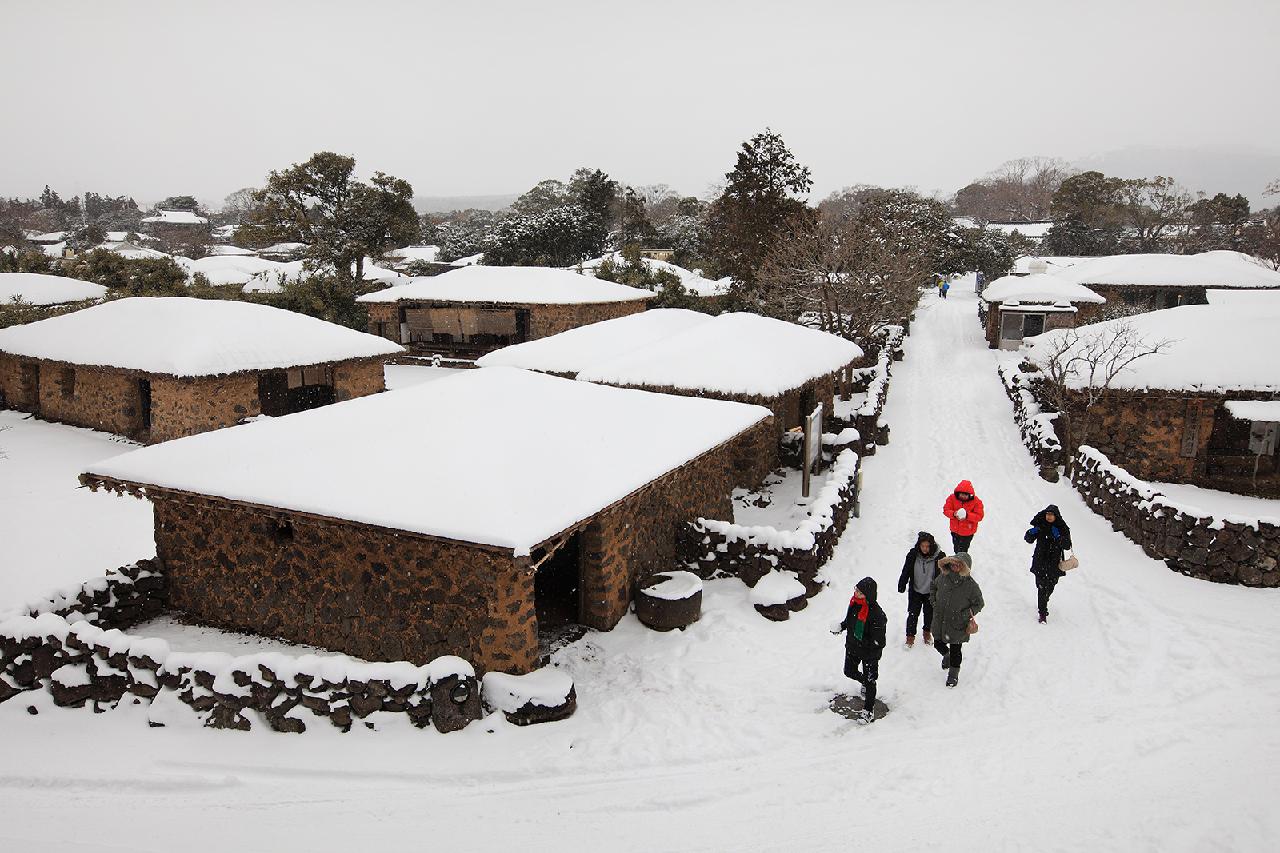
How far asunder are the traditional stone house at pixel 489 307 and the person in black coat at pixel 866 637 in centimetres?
2192

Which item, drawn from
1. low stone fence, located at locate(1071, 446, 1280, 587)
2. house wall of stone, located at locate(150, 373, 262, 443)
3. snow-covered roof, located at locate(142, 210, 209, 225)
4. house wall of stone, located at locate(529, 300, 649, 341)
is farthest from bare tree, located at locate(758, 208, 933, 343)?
snow-covered roof, located at locate(142, 210, 209, 225)

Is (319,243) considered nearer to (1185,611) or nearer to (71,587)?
(71,587)

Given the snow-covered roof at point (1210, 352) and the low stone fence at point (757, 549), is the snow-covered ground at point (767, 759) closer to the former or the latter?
the low stone fence at point (757, 549)

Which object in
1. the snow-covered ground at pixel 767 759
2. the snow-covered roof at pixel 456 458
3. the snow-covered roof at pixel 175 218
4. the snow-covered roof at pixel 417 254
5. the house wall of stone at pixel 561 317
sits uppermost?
the snow-covered roof at pixel 175 218

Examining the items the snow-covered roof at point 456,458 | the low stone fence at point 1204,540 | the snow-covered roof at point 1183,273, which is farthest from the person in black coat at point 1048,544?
the snow-covered roof at point 1183,273

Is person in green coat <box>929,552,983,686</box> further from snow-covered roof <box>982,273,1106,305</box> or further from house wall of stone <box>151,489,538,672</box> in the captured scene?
snow-covered roof <box>982,273,1106,305</box>

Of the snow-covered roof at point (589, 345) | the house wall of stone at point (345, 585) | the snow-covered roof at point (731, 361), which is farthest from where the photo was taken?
the snow-covered roof at point (589, 345)

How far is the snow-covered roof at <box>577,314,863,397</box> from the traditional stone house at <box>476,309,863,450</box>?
20 millimetres

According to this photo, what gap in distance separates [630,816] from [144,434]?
57.9ft

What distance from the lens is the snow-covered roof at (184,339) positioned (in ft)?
56.8

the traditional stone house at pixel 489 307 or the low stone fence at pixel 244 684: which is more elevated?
the traditional stone house at pixel 489 307

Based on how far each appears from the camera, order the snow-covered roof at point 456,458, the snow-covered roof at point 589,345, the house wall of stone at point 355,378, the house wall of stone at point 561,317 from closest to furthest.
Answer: the snow-covered roof at point 456,458 → the snow-covered roof at point 589,345 → the house wall of stone at point 355,378 → the house wall of stone at point 561,317

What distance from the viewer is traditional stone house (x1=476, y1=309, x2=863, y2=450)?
1520cm

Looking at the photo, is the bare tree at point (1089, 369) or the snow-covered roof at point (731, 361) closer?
the snow-covered roof at point (731, 361)
